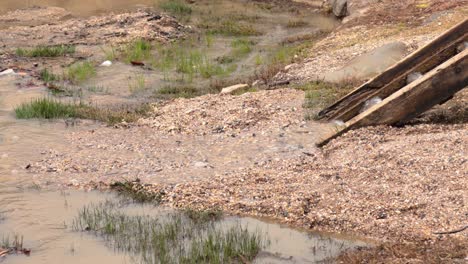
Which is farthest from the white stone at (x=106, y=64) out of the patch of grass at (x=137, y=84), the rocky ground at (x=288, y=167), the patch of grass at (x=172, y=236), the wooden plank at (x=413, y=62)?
the patch of grass at (x=172, y=236)

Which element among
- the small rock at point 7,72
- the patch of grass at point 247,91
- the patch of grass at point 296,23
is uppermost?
the patch of grass at point 247,91

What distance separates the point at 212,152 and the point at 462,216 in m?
3.22

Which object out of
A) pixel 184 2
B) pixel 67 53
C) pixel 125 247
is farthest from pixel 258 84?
pixel 184 2

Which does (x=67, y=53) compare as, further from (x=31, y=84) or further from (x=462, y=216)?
(x=462, y=216)

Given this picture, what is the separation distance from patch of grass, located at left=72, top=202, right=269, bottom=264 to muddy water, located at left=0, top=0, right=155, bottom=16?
15.0m

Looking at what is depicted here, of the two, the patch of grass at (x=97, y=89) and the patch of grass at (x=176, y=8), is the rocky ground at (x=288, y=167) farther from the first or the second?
the patch of grass at (x=176, y=8)

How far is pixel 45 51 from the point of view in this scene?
1404 cm

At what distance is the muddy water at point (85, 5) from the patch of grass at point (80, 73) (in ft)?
24.7

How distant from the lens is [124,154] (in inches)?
306

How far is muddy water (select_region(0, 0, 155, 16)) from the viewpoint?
20.6m

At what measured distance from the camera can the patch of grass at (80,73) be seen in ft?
40.1

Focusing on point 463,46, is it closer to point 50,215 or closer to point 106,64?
point 50,215

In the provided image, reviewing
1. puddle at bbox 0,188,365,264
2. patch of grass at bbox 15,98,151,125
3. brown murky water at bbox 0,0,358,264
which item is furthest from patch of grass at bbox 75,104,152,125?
puddle at bbox 0,188,365,264

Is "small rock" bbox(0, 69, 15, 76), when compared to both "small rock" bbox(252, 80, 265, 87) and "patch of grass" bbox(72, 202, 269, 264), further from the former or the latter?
"patch of grass" bbox(72, 202, 269, 264)
